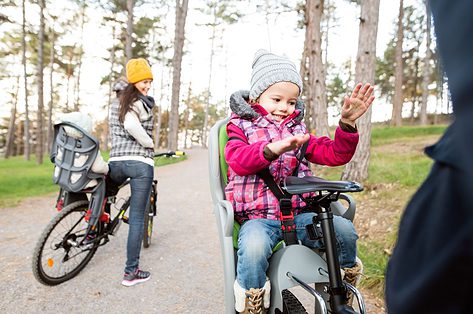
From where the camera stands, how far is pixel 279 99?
2.14 meters

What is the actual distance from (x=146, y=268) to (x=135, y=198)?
902 millimetres

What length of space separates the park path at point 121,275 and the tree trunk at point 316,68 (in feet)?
14.3

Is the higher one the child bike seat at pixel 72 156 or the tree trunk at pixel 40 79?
the tree trunk at pixel 40 79

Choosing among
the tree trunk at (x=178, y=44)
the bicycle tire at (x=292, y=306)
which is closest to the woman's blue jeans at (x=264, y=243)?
the bicycle tire at (x=292, y=306)

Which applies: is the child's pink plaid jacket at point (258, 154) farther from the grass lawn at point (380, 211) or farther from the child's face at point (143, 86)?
the child's face at point (143, 86)

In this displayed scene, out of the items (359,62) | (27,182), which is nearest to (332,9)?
(359,62)

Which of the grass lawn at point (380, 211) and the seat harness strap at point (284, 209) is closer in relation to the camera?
the seat harness strap at point (284, 209)

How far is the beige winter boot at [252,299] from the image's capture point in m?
1.63

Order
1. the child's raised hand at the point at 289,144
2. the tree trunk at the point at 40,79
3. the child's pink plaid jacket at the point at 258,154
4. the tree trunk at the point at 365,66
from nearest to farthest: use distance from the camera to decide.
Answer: the child's raised hand at the point at 289,144, the child's pink plaid jacket at the point at 258,154, the tree trunk at the point at 365,66, the tree trunk at the point at 40,79

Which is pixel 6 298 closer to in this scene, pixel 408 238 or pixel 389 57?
pixel 408 238

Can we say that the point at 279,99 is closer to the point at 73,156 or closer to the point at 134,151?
the point at 134,151

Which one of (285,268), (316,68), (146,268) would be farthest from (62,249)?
(316,68)

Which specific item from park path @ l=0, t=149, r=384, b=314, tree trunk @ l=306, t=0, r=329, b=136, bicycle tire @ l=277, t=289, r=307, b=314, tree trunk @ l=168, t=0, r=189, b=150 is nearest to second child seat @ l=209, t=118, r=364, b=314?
bicycle tire @ l=277, t=289, r=307, b=314

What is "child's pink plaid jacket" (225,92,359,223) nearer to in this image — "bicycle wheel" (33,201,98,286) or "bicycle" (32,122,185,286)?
"bicycle" (32,122,185,286)
